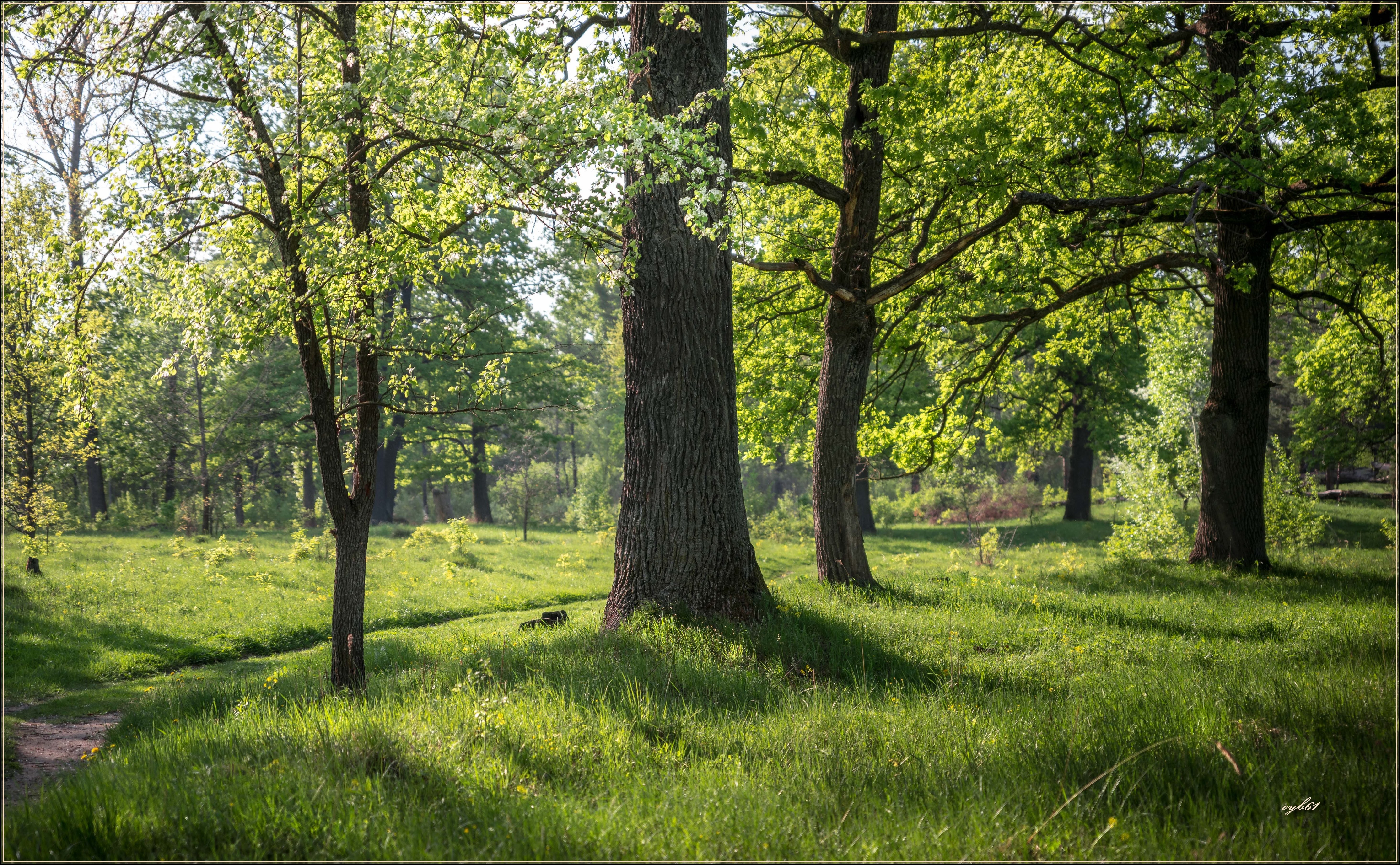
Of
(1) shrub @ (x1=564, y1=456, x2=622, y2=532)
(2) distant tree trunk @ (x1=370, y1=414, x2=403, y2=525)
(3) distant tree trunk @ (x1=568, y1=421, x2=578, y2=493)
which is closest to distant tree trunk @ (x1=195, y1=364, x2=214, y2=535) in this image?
(2) distant tree trunk @ (x1=370, y1=414, x2=403, y2=525)

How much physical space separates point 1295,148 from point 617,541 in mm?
8281

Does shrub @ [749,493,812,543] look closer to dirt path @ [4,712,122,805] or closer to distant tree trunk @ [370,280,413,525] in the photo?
distant tree trunk @ [370,280,413,525]

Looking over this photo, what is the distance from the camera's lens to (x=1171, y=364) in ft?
57.5

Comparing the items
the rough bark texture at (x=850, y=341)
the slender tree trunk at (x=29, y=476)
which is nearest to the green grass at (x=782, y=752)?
the rough bark texture at (x=850, y=341)

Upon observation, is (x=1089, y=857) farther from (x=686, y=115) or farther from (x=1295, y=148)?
(x=1295, y=148)

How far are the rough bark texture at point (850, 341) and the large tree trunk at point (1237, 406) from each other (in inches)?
191

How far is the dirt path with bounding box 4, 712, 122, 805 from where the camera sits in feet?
16.3

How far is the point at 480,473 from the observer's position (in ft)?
98.4

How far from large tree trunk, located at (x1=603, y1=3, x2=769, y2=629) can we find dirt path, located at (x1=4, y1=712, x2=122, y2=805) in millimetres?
4126

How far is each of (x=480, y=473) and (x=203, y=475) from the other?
1268 cm

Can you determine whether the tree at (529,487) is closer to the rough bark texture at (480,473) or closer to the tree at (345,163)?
the rough bark texture at (480,473)

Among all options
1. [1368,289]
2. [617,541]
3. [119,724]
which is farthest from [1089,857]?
[1368,289]

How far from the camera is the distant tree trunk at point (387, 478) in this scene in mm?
27641

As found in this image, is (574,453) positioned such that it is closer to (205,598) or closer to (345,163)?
(205,598)
